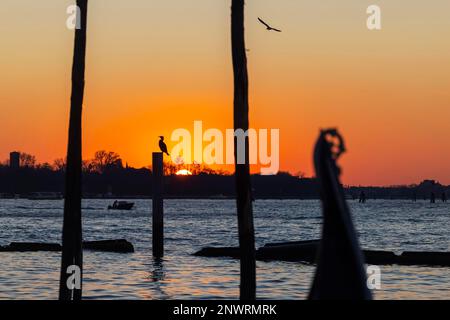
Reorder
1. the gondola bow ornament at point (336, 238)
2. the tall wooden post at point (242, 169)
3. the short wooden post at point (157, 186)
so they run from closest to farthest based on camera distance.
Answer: the gondola bow ornament at point (336, 238) → the tall wooden post at point (242, 169) → the short wooden post at point (157, 186)

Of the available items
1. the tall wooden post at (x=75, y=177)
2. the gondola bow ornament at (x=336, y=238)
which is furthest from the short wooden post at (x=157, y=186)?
the gondola bow ornament at (x=336, y=238)

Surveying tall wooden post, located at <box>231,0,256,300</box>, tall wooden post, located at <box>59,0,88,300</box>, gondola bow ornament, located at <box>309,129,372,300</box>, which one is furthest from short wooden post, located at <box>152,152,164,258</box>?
gondola bow ornament, located at <box>309,129,372,300</box>

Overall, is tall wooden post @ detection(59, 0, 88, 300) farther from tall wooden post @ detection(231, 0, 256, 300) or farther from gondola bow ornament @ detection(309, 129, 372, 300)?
gondola bow ornament @ detection(309, 129, 372, 300)

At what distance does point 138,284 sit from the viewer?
1192 inches

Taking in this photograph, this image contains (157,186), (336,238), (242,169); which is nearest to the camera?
(336,238)

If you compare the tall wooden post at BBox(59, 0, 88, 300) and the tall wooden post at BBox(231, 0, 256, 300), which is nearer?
the tall wooden post at BBox(231, 0, 256, 300)

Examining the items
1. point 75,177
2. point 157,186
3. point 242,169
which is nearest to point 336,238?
point 242,169

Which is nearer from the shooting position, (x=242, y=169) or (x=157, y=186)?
(x=242, y=169)

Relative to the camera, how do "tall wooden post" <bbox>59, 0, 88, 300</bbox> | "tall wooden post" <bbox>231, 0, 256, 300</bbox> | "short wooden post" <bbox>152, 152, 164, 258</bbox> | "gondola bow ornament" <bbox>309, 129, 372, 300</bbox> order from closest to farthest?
"gondola bow ornament" <bbox>309, 129, 372, 300</bbox> → "tall wooden post" <bbox>231, 0, 256, 300</bbox> → "tall wooden post" <bbox>59, 0, 88, 300</bbox> → "short wooden post" <bbox>152, 152, 164, 258</bbox>

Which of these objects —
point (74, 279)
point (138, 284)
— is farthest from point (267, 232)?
point (74, 279)

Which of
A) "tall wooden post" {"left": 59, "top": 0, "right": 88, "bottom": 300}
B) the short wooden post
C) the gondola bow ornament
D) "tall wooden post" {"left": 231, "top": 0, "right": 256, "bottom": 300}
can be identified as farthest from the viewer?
the short wooden post

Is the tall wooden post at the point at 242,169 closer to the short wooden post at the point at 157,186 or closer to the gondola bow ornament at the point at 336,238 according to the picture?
the gondola bow ornament at the point at 336,238

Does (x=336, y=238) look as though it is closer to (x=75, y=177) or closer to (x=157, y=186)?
(x=75, y=177)
